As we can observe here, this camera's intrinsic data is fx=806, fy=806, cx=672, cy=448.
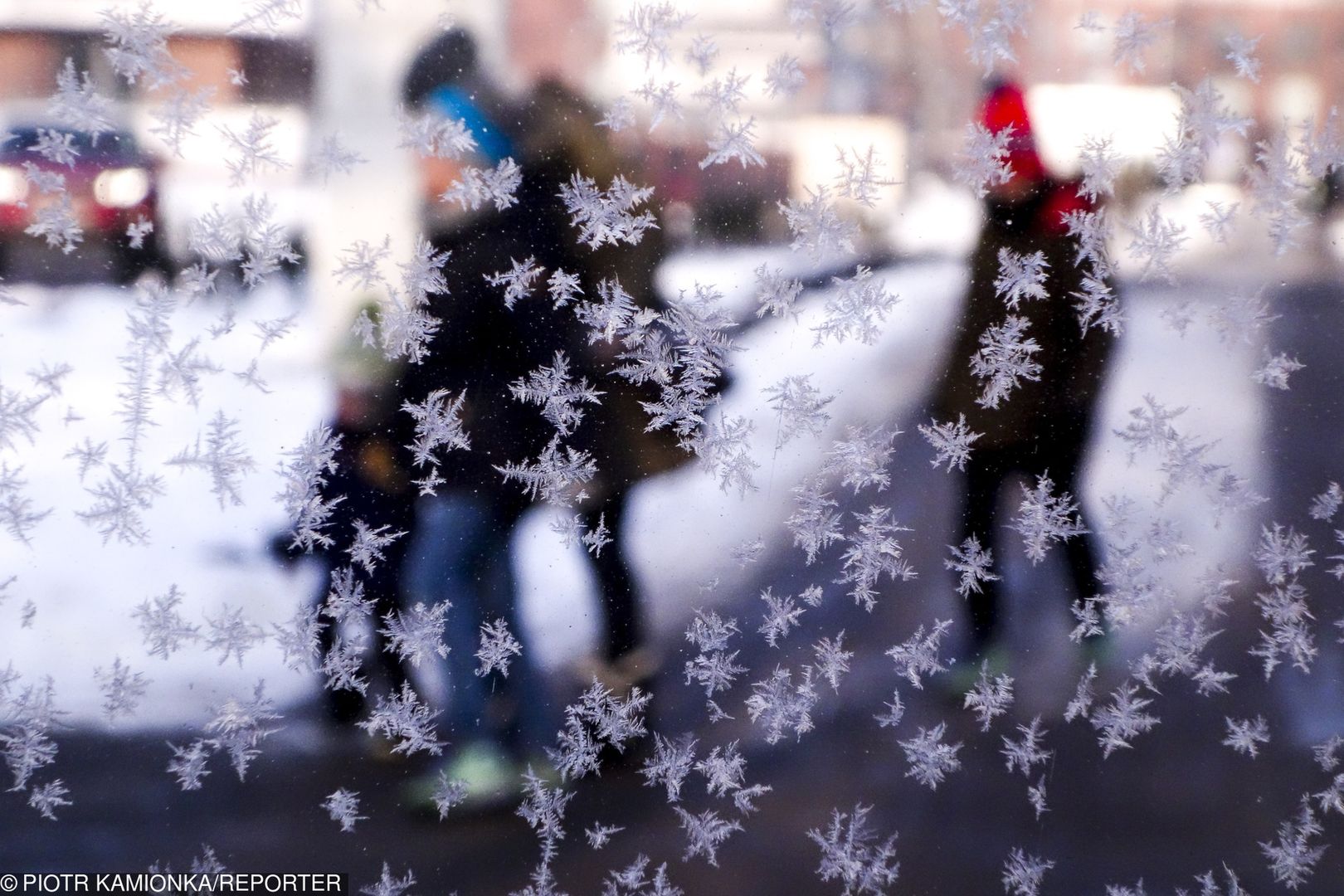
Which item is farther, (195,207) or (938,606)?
(938,606)

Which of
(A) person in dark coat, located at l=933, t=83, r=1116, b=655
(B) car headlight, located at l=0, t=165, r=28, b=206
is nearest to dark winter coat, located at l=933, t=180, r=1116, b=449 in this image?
(A) person in dark coat, located at l=933, t=83, r=1116, b=655

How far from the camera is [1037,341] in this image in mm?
857

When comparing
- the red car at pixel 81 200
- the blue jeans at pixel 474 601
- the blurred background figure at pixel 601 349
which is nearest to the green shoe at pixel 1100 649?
the blurred background figure at pixel 601 349

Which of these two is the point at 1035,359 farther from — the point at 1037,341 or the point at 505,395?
the point at 505,395

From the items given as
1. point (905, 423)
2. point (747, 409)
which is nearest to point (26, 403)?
point (747, 409)

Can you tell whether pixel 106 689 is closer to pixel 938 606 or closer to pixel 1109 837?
pixel 938 606

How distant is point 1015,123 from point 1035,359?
0.24 metres

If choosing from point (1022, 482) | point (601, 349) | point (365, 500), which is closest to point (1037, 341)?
point (1022, 482)

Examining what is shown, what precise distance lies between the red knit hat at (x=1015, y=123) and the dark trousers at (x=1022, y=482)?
0.93ft

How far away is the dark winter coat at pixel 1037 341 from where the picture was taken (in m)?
0.84

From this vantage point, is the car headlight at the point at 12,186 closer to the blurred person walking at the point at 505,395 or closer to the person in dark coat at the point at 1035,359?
the blurred person walking at the point at 505,395

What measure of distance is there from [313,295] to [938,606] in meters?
0.74

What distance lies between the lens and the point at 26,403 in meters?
0.80

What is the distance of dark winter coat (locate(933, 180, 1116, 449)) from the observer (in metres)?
0.84
